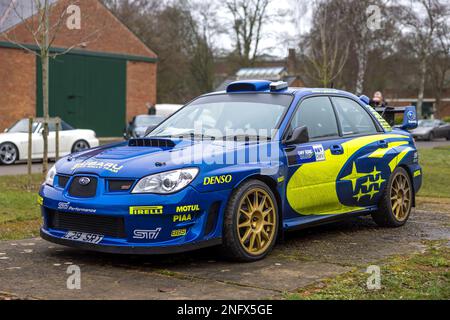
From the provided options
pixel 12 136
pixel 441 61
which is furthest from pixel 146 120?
pixel 441 61

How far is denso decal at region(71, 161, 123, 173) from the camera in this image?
5.50 m

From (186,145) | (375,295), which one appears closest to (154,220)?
(186,145)

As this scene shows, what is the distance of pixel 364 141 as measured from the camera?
733 cm

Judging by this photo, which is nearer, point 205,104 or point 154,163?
point 154,163

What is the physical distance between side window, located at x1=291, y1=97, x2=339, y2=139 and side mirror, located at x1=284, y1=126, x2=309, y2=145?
10.3 inches

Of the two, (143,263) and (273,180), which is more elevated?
(273,180)

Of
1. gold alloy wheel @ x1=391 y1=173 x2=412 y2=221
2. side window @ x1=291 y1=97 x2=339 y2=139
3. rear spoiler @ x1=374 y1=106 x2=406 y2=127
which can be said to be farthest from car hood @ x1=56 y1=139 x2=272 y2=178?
rear spoiler @ x1=374 y1=106 x2=406 y2=127

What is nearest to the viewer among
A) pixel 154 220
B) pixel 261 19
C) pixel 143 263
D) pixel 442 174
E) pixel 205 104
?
pixel 154 220

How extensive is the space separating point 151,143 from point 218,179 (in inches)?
35.0

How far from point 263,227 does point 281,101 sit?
1.41m

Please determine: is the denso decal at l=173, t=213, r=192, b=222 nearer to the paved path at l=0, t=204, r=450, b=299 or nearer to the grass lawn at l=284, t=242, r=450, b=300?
A: the paved path at l=0, t=204, r=450, b=299

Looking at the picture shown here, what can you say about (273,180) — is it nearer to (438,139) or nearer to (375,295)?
(375,295)

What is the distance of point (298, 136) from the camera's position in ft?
20.4
